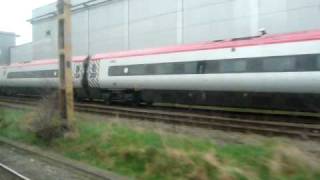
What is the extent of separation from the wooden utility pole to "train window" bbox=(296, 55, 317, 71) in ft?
24.3

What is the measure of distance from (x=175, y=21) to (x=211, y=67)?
60.3ft

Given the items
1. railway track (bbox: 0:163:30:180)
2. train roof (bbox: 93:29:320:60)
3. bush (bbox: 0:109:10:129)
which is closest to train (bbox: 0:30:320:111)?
train roof (bbox: 93:29:320:60)

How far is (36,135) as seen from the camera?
593 inches

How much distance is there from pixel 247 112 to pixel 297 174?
12574 millimetres

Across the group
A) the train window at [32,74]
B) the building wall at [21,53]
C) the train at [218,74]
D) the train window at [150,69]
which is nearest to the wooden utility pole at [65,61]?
the train at [218,74]

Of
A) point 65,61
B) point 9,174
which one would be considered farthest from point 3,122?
point 9,174

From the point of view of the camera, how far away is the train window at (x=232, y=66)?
19911 mm

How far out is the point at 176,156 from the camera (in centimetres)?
1012

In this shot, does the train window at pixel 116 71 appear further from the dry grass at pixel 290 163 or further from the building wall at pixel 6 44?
the building wall at pixel 6 44

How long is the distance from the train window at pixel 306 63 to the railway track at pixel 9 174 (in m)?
10.1

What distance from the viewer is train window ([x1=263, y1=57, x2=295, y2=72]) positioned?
59.7 feet

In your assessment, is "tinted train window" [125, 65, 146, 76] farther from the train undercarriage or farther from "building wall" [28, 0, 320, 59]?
"building wall" [28, 0, 320, 59]

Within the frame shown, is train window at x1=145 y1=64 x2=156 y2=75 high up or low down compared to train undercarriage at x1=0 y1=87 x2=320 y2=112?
up

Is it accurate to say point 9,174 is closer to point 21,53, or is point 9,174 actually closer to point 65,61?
A: point 65,61
